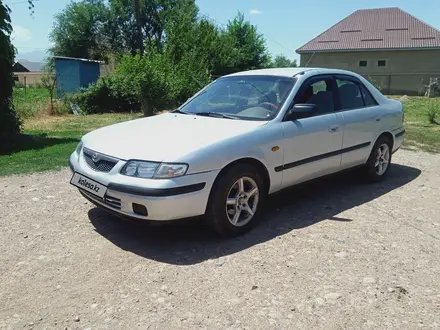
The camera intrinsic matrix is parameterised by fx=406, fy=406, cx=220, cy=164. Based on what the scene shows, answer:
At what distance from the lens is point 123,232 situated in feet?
13.4

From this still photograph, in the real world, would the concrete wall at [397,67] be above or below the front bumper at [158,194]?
above

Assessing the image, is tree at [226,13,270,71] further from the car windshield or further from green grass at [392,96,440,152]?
the car windshield

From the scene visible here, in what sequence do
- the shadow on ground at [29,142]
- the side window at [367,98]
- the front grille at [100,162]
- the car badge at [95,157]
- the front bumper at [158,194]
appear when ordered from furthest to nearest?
the shadow on ground at [29,142], the side window at [367,98], the car badge at [95,157], the front grille at [100,162], the front bumper at [158,194]

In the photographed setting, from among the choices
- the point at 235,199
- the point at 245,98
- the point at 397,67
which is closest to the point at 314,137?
the point at 245,98

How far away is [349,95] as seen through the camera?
531 cm

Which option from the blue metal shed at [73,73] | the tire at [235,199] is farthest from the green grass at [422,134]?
the blue metal shed at [73,73]

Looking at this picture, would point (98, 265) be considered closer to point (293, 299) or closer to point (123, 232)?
point (123, 232)

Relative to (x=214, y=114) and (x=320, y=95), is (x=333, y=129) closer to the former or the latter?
(x=320, y=95)

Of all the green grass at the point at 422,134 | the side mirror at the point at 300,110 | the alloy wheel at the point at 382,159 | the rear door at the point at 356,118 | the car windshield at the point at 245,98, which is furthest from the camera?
the green grass at the point at 422,134

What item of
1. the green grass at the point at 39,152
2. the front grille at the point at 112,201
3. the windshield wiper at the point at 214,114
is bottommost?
the green grass at the point at 39,152

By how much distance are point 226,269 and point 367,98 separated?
346 centimetres

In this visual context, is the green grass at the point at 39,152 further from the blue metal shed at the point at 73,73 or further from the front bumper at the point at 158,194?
the blue metal shed at the point at 73,73

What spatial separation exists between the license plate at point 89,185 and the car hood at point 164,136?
29cm

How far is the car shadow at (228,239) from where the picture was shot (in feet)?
12.0
